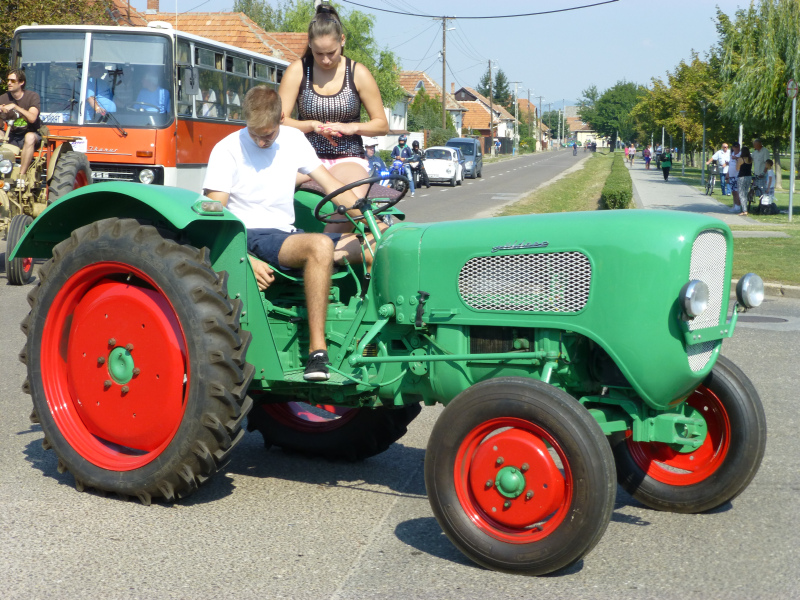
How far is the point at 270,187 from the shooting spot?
4.71 metres

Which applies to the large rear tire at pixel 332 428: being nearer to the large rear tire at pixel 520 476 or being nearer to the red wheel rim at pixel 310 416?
the red wheel rim at pixel 310 416

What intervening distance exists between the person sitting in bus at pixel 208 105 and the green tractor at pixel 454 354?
1196cm

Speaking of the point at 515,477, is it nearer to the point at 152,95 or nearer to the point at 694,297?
the point at 694,297

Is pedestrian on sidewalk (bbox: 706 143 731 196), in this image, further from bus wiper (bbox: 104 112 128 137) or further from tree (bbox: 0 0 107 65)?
bus wiper (bbox: 104 112 128 137)

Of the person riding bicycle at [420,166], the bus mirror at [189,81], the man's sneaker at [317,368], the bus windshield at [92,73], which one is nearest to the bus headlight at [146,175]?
the bus windshield at [92,73]

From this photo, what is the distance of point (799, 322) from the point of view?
10.0 m

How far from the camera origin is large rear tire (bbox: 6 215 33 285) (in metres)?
10.9

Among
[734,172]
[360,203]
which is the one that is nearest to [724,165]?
[734,172]

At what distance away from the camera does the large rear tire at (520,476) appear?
3.42m

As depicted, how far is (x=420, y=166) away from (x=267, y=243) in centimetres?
3369

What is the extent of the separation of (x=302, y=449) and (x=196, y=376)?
1.29 m

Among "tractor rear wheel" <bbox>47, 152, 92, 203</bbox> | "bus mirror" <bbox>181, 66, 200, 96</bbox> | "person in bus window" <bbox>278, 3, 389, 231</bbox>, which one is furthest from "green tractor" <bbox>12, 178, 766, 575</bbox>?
"bus mirror" <bbox>181, 66, 200, 96</bbox>

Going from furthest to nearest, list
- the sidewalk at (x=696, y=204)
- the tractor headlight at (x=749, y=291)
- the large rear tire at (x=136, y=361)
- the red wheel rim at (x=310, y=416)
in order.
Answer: the sidewalk at (x=696, y=204) < the red wheel rim at (x=310, y=416) < the large rear tire at (x=136, y=361) < the tractor headlight at (x=749, y=291)

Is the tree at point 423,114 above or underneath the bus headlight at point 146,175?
above
